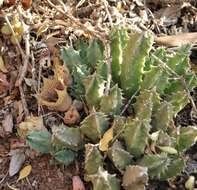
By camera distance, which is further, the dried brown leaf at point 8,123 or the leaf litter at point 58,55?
the dried brown leaf at point 8,123

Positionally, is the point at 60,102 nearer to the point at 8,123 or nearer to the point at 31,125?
the point at 31,125

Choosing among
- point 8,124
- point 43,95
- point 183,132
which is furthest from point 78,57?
point 183,132

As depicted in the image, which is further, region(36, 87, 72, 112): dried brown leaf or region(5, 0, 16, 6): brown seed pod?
region(5, 0, 16, 6): brown seed pod

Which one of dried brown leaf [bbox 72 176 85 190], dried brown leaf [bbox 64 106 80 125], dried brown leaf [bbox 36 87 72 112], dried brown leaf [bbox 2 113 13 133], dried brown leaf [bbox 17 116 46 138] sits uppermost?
dried brown leaf [bbox 36 87 72 112]

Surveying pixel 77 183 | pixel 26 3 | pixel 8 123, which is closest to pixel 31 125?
pixel 8 123

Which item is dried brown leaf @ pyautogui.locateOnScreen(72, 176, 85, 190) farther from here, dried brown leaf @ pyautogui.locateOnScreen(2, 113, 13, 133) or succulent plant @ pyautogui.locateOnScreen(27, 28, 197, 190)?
dried brown leaf @ pyautogui.locateOnScreen(2, 113, 13, 133)

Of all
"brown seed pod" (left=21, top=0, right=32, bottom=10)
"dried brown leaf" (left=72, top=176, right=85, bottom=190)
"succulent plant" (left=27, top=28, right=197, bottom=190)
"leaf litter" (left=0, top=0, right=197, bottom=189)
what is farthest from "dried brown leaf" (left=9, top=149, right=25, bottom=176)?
"brown seed pod" (left=21, top=0, right=32, bottom=10)

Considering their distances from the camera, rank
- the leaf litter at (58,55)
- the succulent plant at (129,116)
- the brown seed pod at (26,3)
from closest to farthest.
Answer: the succulent plant at (129,116) < the leaf litter at (58,55) < the brown seed pod at (26,3)

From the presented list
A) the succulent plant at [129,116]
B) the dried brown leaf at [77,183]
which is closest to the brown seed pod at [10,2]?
the succulent plant at [129,116]

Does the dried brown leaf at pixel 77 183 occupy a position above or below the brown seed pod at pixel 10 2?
below

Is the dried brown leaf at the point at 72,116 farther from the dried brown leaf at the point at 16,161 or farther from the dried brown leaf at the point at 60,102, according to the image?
the dried brown leaf at the point at 16,161

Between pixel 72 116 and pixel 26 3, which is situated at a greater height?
pixel 26 3

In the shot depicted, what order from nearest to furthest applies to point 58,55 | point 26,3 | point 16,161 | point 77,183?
point 77,183 < point 16,161 < point 58,55 < point 26,3
